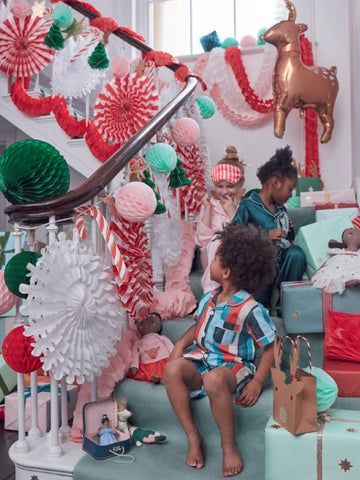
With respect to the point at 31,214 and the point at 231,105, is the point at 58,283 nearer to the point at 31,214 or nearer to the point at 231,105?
the point at 31,214

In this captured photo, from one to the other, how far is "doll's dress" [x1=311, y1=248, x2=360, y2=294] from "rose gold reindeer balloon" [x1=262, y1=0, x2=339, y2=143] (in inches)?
64.5

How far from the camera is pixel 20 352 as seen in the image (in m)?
1.75

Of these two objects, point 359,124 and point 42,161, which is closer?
point 42,161

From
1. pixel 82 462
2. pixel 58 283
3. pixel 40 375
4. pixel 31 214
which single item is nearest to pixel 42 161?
pixel 31 214

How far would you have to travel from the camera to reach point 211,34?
4.43 metres

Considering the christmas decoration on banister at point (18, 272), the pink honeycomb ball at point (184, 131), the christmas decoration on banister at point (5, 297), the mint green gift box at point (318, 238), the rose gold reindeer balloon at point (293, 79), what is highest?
the rose gold reindeer balloon at point (293, 79)

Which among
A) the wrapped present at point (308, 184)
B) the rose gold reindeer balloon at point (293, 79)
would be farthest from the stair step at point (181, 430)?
the rose gold reindeer balloon at point (293, 79)

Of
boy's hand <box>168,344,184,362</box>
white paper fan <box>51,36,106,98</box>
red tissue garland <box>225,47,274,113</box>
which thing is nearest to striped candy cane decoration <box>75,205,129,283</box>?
boy's hand <box>168,344,184,362</box>

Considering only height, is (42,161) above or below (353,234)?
above

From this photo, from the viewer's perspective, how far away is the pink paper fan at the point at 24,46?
3.39 metres

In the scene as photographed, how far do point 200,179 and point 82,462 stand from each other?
192 centimetres

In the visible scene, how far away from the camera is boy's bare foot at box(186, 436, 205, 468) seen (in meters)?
1.76

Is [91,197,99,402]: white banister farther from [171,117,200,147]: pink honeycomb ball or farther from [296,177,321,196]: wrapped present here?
[296,177,321,196]: wrapped present

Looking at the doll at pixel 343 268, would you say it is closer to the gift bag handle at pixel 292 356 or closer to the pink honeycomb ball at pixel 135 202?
the gift bag handle at pixel 292 356
